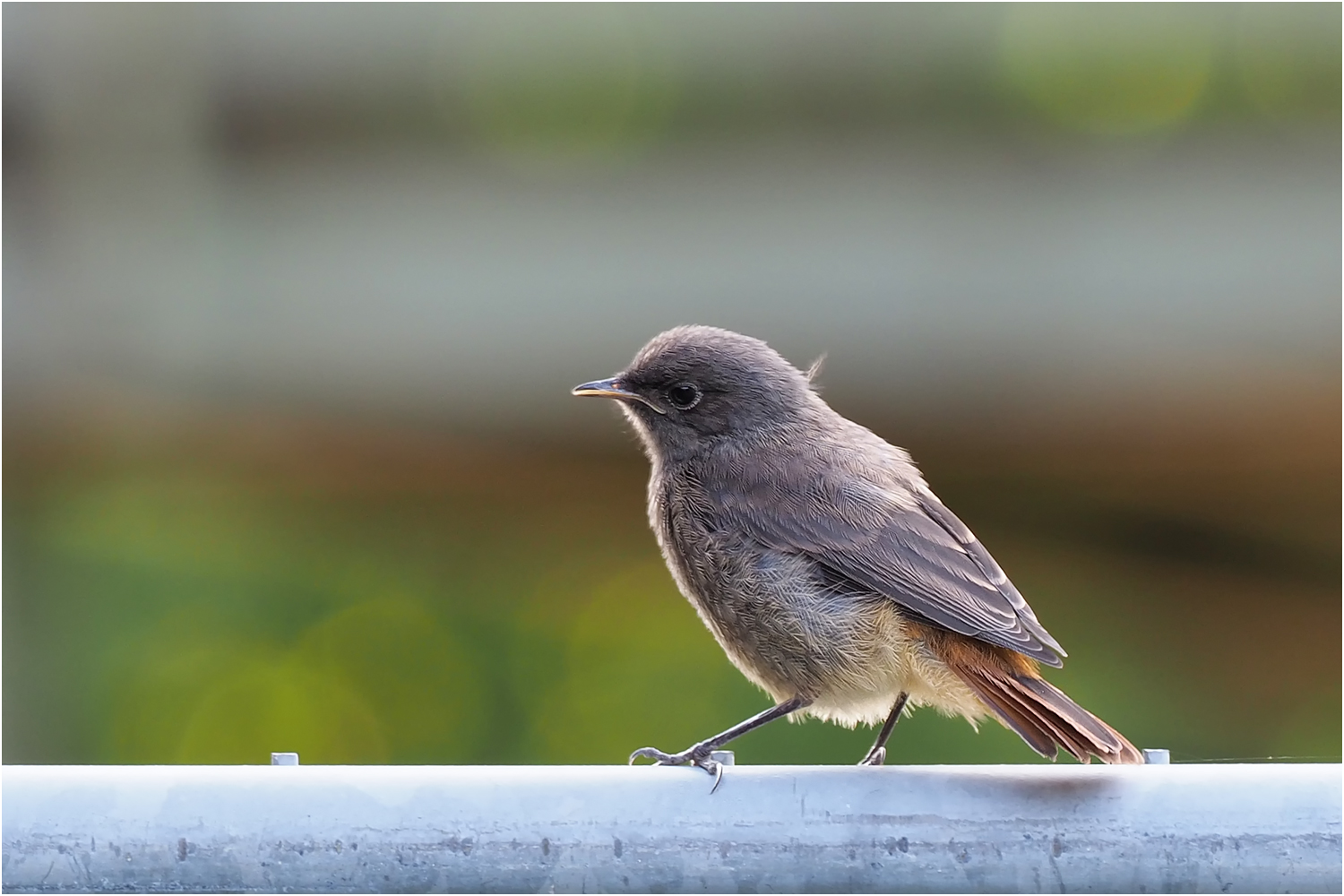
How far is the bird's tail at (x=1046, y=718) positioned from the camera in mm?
2566

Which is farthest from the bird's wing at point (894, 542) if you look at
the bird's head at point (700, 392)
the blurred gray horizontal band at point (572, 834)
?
the blurred gray horizontal band at point (572, 834)

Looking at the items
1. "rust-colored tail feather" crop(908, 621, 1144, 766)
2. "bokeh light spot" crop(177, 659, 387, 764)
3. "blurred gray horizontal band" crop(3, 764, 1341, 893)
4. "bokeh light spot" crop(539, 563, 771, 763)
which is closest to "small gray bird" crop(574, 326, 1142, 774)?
"rust-colored tail feather" crop(908, 621, 1144, 766)

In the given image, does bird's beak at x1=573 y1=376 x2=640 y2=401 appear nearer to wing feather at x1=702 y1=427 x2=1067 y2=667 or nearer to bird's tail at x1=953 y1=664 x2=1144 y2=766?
wing feather at x1=702 y1=427 x2=1067 y2=667

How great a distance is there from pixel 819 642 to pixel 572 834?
113 centimetres

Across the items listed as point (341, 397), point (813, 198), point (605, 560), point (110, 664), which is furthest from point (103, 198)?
point (813, 198)

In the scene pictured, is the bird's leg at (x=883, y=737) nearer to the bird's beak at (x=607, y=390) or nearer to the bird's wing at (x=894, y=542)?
the bird's wing at (x=894, y=542)

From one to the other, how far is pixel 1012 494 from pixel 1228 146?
5.93ft

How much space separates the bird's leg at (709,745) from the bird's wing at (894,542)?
1.07 ft

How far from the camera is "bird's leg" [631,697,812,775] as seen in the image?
8.96 ft

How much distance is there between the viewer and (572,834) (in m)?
2.01

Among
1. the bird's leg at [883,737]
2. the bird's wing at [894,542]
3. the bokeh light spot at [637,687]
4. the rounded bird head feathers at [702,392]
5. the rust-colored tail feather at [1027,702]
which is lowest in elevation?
the bokeh light spot at [637,687]

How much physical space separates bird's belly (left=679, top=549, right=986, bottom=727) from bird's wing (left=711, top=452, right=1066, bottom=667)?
2.3 inches

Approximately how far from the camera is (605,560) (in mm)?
6289

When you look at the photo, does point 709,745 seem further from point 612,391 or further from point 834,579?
point 612,391
